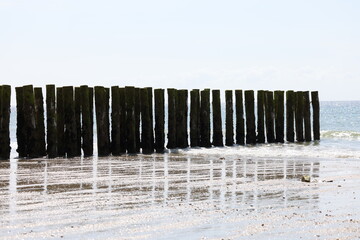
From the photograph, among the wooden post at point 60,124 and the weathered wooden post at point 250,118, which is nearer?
the wooden post at point 60,124

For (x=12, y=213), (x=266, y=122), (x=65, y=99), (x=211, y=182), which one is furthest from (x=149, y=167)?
(x=266, y=122)

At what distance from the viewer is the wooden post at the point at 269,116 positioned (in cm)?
2159

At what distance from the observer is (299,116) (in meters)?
22.7

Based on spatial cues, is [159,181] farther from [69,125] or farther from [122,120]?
[122,120]

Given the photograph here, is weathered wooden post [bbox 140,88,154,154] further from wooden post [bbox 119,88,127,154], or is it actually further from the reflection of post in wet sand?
the reflection of post in wet sand

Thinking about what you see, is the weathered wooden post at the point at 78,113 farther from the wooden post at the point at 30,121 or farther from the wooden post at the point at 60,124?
the wooden post at the point at 30,121

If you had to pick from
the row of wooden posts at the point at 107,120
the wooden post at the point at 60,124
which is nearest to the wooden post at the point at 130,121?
the row of wooden posts at the point at 107,120

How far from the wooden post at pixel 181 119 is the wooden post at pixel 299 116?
211 inches

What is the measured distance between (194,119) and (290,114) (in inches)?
182

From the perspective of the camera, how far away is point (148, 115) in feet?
56.7

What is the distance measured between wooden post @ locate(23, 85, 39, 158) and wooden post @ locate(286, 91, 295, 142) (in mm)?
9485

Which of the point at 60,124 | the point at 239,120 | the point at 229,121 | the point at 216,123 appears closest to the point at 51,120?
the point at 60,124

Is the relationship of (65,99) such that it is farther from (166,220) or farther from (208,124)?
(166,220)

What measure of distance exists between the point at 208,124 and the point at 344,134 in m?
13.2
